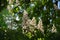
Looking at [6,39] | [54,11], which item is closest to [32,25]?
[6,39]

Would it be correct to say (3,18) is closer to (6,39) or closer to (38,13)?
(38,13)

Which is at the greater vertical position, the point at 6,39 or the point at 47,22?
the point at 6,39

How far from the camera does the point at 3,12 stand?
9.78 m

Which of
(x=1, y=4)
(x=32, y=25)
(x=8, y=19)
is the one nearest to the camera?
(x=32, y=25)

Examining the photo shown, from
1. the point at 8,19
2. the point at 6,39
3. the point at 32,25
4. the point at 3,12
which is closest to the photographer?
the point at 6,39

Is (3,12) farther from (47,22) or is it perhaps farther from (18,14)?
(47,22)

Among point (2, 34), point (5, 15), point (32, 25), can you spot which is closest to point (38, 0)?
point (5, 15)

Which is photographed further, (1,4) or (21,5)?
(1,4)

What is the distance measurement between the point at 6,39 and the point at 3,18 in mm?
2812

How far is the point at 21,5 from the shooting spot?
9258 mm

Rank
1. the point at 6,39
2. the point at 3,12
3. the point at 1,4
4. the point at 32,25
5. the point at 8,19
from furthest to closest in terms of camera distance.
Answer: the point at 1,4, the point at 3,12, the point at 8,19, the point at 32,25, the point at 6,39

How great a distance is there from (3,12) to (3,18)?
72 cm

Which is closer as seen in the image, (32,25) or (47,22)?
(32,25)

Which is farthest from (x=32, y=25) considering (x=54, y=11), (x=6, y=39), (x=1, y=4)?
(x=1, y=4)
